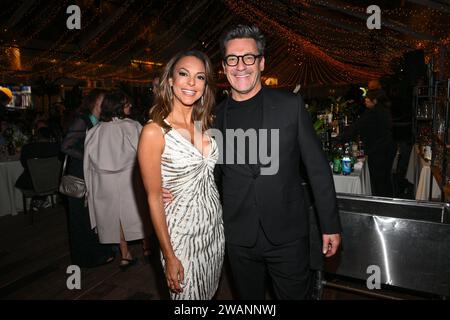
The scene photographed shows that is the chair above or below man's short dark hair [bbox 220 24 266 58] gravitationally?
below

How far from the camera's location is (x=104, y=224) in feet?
10.9

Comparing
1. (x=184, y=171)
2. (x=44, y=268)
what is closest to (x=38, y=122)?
(x=44, y=268)

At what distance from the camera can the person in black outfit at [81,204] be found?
3.35 m

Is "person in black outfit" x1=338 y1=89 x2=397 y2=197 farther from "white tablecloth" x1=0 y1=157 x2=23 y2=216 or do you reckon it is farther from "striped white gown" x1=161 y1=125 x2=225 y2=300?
"white tablecloth" x1=0 y1=157 x2=23 y2=216

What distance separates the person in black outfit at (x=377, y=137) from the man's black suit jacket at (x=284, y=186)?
3407 millimetres

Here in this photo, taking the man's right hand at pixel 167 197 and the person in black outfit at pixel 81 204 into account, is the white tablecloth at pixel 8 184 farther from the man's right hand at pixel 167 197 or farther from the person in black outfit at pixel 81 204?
the man's right hand at pixel 167 197

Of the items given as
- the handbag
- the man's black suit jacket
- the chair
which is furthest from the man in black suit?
the chair

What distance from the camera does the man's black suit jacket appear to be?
1.69 m

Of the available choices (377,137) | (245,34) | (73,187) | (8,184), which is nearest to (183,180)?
(245,34)

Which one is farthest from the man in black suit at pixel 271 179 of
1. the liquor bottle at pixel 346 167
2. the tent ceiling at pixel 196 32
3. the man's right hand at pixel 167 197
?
the tent ceiling at pixel 196 32

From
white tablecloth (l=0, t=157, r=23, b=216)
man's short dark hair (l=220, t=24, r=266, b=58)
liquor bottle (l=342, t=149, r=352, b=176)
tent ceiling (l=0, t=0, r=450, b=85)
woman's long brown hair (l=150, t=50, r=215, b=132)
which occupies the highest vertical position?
tent ceiling (l=0, t=0, r=450, b=85)

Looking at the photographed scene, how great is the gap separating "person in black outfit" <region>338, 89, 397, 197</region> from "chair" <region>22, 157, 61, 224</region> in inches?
171

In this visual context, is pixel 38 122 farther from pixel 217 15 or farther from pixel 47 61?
pixel 217 15

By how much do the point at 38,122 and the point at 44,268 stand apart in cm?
382
